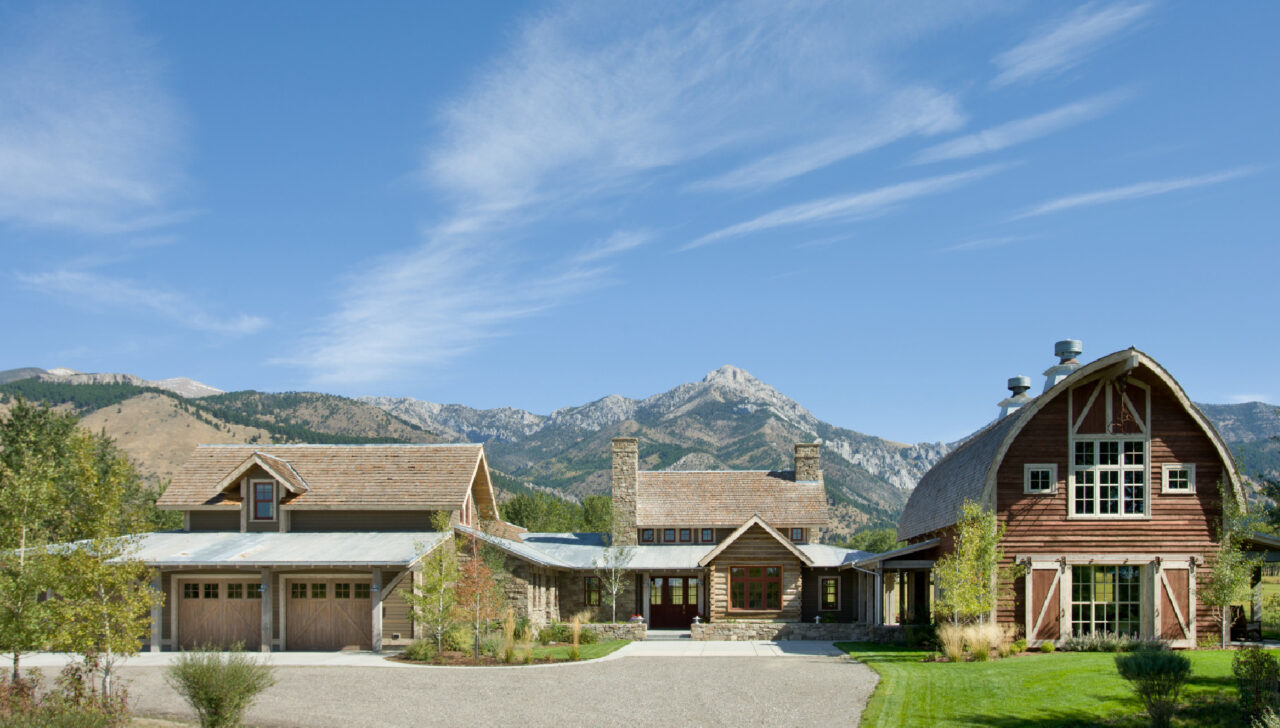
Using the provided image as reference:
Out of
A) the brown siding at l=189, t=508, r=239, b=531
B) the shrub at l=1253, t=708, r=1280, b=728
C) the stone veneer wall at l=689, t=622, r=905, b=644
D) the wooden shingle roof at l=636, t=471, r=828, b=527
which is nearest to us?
the shrub at l=1253, t=708, r=1280, b=728

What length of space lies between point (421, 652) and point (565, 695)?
8.12 meters

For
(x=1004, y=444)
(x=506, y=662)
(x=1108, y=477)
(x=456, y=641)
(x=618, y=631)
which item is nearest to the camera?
(x=506, y=662)

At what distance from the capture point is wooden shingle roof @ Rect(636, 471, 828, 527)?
41.9m

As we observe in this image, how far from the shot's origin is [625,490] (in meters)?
42.4

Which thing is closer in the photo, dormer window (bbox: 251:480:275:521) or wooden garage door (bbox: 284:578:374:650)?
wooden garage door (bbox: 284:578:374:650)

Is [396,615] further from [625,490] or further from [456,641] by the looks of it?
[625,490]

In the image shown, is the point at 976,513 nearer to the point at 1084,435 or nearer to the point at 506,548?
the point at 1084,435

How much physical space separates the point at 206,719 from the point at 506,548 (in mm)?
16478

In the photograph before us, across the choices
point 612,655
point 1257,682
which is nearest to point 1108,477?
point 1257,682

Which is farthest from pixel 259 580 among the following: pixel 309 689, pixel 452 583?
pixel 309 689

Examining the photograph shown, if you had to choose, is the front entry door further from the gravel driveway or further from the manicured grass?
the gravel driveway

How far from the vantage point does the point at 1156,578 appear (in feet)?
87.1

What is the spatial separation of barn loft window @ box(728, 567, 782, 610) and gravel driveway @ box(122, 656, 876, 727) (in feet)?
35.2

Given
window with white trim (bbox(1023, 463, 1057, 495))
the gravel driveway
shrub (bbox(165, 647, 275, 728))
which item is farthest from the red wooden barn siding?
shrub (bbox(165, 647, 275, 728))
